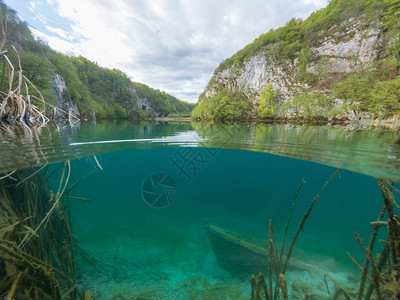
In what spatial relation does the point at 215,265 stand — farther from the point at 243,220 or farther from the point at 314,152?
the point at 243,220

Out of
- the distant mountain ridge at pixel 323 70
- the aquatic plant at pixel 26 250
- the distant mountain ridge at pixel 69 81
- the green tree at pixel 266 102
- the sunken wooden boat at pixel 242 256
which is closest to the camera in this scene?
the aquatic plant at pixel 26 250

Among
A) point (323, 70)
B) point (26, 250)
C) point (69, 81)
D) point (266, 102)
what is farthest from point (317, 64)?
point (69, 81)

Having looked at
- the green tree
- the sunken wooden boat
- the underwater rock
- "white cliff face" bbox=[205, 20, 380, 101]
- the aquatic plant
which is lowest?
the underwater rock

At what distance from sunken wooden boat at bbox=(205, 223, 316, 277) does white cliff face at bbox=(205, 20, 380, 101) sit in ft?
178

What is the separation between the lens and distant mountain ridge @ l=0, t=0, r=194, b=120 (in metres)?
17.8

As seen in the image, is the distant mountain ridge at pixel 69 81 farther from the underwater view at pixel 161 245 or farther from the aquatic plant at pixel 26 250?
the underwater view at pixel 161 245

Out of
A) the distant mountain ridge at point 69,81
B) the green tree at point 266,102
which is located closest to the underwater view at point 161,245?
the distant mountain ridge at point 69,81

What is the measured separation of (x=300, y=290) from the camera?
3.63 metres

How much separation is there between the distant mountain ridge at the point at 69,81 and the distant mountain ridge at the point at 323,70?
36.2m

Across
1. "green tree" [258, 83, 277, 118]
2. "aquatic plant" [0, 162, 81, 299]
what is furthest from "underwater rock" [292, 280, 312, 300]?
"green tree" [258, 83, 277, 118]

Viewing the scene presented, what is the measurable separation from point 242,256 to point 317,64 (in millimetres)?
61015

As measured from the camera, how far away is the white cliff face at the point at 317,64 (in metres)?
39.9

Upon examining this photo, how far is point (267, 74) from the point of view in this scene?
55.1 meters

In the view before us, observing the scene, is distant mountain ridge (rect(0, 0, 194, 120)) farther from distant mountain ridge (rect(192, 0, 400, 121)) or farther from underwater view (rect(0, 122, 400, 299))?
distant mountain ridge (rect(192, 0, 400, 121))
